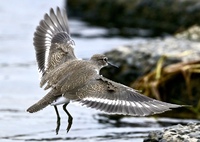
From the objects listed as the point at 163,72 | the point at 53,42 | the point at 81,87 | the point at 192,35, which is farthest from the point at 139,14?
the point at 81,87

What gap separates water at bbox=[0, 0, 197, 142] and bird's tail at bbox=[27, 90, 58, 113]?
0.32 m

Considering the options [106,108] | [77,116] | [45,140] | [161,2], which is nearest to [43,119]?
[77,116]

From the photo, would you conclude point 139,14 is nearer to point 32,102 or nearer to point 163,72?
point 163,72

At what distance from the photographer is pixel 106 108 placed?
288 inches

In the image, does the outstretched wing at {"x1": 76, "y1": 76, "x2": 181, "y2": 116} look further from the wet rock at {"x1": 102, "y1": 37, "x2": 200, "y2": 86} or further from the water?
the wet rock at {"x1": 102, "y1": 37, "x2": 200, "y2": 86}

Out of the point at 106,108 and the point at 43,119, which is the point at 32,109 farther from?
the point at 43,119

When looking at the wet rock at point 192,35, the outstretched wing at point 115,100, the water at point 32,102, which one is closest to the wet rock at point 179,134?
the outstretched wing at point 115,100

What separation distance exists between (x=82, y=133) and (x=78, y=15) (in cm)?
860

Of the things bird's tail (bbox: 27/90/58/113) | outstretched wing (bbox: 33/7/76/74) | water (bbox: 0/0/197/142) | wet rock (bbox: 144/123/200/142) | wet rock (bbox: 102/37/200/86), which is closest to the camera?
wet rock (bbox: 144/123/200/142)

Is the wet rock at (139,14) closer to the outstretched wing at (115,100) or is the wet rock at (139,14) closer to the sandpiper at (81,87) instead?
the sandpiper at (81,87)

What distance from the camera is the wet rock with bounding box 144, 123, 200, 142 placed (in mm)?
7207

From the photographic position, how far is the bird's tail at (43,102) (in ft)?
24.7

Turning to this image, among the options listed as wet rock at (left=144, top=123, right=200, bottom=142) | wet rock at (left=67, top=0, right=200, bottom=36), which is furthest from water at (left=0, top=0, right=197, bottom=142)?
wet rock at (left=144, top=123, right=200, bottom=142)

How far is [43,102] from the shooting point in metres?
7.61
